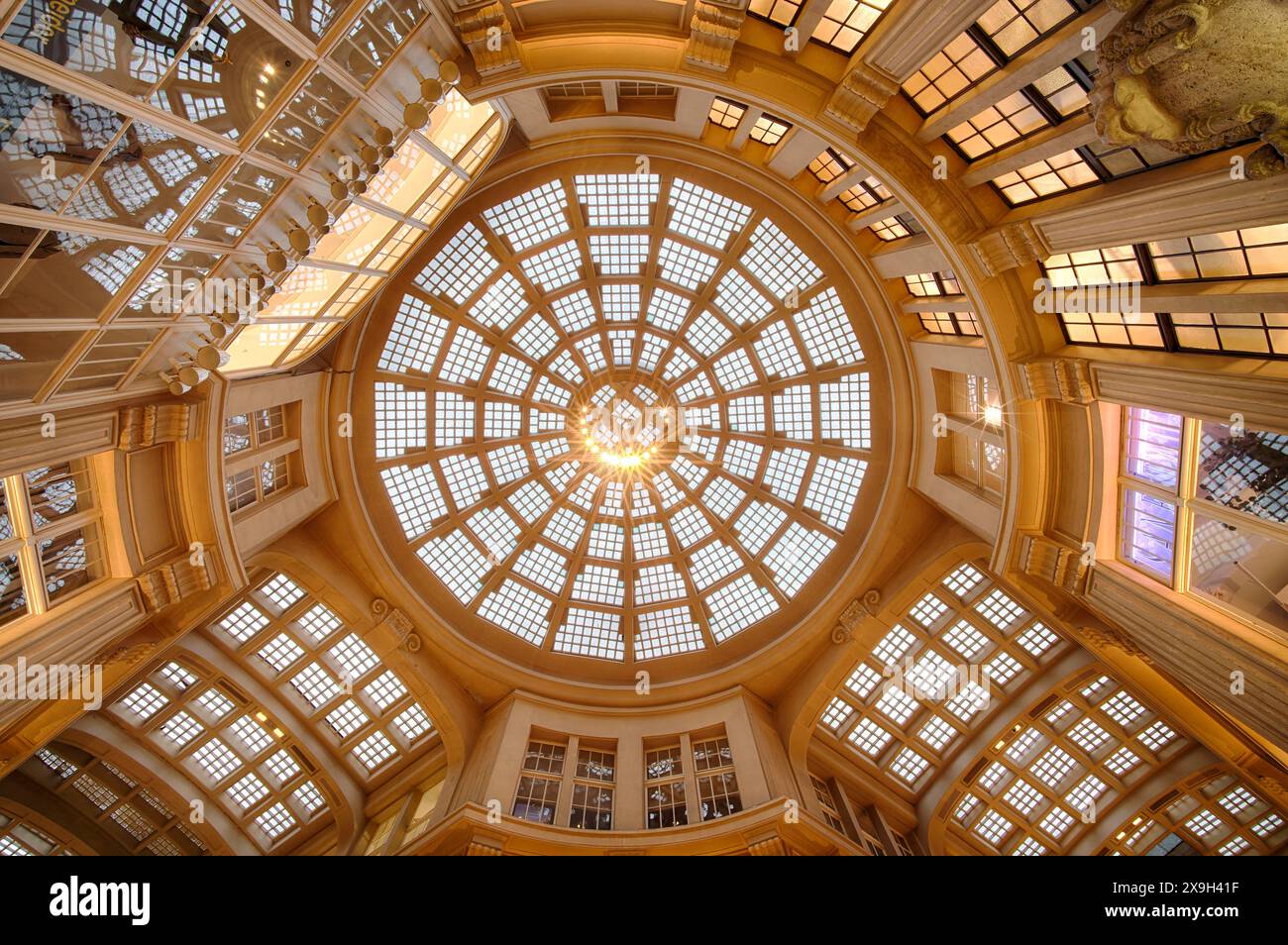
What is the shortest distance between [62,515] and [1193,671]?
28215 millimetres

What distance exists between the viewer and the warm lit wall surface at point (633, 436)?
13.6 m

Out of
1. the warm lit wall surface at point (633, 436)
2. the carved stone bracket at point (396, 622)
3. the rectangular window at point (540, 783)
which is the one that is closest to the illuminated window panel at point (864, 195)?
the warm lit wall surface at point (633, 436)

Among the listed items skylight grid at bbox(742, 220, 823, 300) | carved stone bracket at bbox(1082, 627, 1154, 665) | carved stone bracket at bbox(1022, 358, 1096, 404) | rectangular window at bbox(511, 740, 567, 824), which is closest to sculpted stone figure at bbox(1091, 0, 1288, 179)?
carved stone bracket at bbox(1022, 358, 1096, 404)

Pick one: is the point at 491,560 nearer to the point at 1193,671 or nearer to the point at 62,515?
the point at 62,515

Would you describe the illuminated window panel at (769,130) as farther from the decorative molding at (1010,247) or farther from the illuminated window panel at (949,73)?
the decorative molding at (1010,247)

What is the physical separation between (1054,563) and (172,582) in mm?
26034

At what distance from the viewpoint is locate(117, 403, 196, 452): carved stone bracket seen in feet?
56.6

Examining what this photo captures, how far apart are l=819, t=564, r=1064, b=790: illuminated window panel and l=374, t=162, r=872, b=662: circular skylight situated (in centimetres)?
486

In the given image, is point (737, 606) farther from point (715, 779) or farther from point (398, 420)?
point (398, 420)

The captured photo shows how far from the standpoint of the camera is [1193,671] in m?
15.4

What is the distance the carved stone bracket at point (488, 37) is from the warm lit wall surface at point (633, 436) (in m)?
0.13

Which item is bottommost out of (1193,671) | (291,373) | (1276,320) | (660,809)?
(660,809)

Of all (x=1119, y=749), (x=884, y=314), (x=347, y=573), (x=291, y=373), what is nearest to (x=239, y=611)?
(x=347, y=573)
